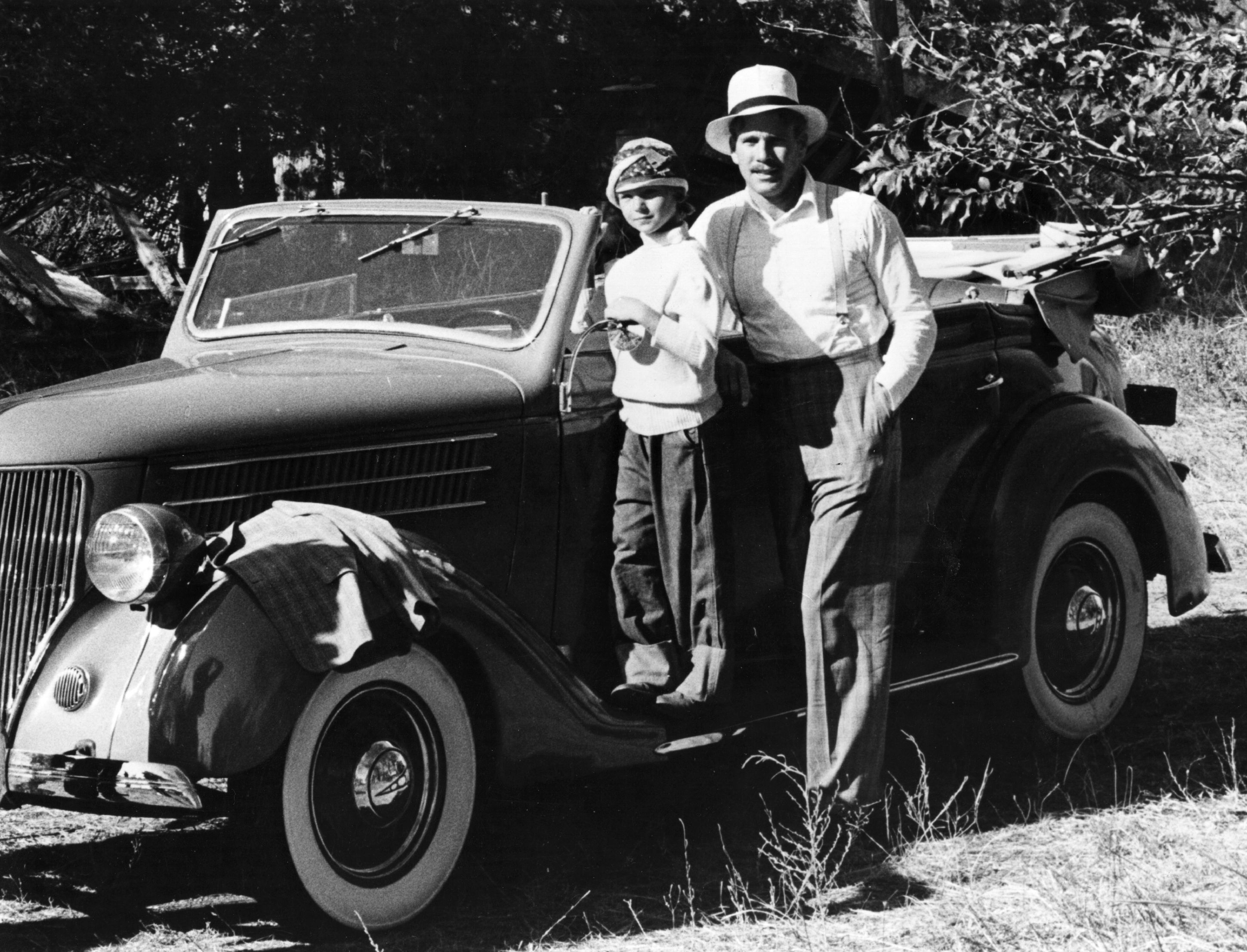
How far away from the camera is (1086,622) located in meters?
4.99

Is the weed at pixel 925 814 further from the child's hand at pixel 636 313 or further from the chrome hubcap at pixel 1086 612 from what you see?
the child's hand at pixel 636 313

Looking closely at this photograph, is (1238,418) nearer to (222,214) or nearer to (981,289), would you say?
(981,289)

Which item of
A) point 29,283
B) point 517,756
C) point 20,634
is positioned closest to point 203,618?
point 20,634

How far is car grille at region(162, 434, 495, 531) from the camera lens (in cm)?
355

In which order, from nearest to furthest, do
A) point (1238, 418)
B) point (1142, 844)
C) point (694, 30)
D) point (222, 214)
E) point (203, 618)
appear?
point (203, 618) < point (1142, 844) < point (222, 214) < point (1238, 418) < point (694, 30)

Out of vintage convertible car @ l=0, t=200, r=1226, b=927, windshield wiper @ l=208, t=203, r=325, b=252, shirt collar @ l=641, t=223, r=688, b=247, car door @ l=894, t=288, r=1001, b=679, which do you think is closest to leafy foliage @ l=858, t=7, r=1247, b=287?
vintage convertible car @ l=0, t=200, r=1226, b=927

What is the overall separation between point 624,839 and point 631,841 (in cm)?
2

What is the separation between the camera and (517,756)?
364cm

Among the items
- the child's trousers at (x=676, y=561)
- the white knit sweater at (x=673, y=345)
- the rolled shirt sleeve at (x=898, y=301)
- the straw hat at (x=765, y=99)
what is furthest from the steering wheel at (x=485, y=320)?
the rolled shirt sleeve at (x=898, y=301)

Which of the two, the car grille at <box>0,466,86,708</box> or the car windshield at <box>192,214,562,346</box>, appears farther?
the car windshield at <box>192,214,562,346</box>

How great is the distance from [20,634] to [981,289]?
295 cm

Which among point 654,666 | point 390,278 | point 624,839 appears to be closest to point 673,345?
point 654,666

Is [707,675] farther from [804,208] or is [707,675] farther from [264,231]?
[264,231]

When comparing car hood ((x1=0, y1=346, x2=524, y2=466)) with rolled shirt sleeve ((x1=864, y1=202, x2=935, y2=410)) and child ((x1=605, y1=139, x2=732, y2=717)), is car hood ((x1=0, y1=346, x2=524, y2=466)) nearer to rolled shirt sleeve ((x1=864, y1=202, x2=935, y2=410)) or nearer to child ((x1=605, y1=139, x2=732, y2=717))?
child ((x1=605, y1=139, x2=732, y2=717))
